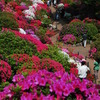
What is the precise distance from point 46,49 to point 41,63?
2.55 metres

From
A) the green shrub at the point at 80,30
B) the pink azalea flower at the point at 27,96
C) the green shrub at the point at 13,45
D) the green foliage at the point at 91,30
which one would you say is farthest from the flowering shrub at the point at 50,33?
the pink azalea flower at the point at 27,96

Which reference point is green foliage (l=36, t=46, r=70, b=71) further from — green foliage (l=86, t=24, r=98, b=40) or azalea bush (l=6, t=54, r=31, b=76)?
green foliage (l=86, t=24, r=98, b=40)

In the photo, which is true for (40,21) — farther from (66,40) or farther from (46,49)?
(46,49)

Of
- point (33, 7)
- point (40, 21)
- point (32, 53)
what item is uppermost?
point (33, 7)

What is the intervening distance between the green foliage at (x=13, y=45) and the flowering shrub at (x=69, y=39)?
860 cm

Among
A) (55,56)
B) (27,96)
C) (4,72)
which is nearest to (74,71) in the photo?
(55,56)

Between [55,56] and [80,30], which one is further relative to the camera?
[80,30]

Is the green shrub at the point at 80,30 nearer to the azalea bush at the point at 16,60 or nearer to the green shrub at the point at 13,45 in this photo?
the green shrub at the point at 13,45

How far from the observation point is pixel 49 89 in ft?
16.8

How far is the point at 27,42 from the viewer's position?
38.4ft

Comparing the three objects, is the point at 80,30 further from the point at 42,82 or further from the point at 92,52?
the point at 42,82

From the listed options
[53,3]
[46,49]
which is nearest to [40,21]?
[53,3]

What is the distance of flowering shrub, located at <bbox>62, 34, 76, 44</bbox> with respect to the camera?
791 inches

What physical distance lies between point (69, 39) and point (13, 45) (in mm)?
9475
